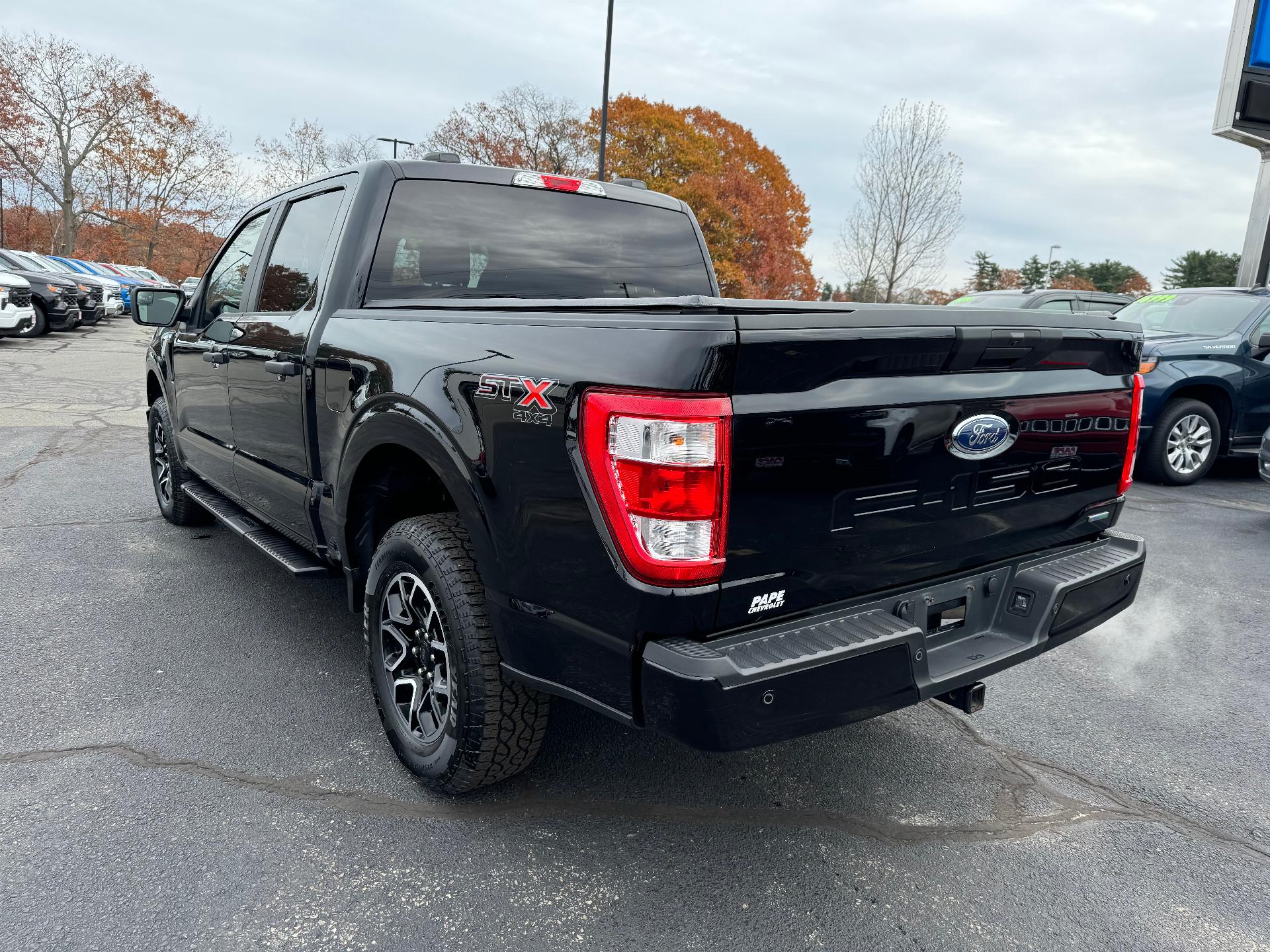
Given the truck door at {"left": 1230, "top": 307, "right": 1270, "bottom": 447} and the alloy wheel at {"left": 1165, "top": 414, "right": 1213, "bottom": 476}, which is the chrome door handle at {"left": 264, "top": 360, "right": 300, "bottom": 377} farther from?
the truck door at {"left": 1230, "top": 307, "right": 1270, "bottom": 447}

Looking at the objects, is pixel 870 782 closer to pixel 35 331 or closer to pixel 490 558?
pixel 490 558

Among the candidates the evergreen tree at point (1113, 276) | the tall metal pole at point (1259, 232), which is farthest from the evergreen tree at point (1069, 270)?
the tall metal pole at point (1259, 232)

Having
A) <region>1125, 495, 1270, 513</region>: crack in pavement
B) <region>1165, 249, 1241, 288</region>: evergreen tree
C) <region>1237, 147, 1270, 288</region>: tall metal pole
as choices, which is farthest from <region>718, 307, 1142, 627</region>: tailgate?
<region>1165, 249, 1241, 288</region>: evergreen tree

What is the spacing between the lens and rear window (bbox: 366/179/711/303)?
3.30 meters

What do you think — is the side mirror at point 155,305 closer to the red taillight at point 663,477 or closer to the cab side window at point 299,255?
the cab side window at point 299,255

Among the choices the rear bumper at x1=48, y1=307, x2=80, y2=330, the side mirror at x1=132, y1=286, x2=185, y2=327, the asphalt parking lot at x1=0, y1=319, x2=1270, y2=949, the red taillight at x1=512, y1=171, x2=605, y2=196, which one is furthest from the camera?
the rear bumper at x1=48, y1=307, x2=80, y2=330

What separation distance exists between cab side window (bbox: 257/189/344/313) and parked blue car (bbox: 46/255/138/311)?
2599 cm

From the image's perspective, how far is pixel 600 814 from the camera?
264cm

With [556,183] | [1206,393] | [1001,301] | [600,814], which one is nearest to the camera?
[600,814]

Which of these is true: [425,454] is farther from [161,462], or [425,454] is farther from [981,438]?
[161,462]

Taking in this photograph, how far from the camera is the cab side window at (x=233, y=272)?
426cm

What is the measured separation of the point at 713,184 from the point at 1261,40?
82.6 feet

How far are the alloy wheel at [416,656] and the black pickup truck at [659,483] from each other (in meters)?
0.01

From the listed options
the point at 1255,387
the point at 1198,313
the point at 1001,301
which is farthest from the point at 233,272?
the point at 1001,301
